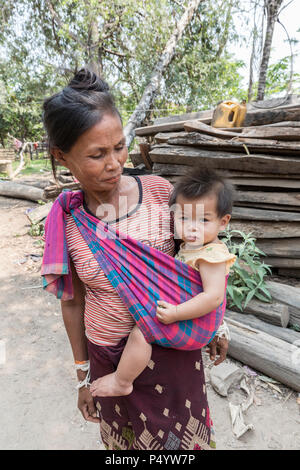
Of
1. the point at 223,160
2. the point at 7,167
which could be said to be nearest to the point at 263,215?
the point at 223,160

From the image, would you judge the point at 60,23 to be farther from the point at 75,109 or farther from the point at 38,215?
the point at 75,109

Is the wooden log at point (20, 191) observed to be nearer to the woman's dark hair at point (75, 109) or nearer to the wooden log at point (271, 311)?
the wooden log at point (271, 311)

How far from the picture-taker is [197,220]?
1.09 meters

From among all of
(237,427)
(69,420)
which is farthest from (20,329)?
(237,427)

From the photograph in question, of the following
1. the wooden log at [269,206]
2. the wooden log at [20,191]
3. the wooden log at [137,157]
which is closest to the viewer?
the wooden log at [269,206]

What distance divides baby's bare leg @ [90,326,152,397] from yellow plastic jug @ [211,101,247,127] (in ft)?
10.1

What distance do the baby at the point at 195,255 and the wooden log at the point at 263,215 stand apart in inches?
86.9

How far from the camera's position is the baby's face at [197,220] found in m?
1.09

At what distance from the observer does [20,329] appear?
3.27m

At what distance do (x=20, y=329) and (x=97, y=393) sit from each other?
252 centimetres

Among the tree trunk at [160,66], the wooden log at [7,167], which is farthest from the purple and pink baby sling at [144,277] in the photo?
the wooden log at [7,167]

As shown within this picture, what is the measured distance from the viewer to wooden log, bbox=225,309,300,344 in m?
2.60

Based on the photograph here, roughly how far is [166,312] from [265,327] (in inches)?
83.5
